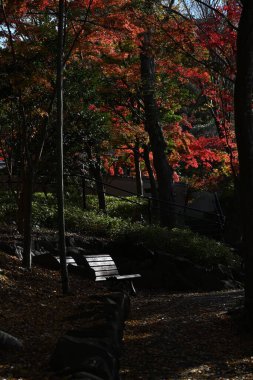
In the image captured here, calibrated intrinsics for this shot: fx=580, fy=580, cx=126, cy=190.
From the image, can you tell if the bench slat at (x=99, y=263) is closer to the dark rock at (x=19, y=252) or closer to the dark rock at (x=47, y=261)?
the dark rock at (x=47, y=261)

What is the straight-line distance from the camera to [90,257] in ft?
38.4

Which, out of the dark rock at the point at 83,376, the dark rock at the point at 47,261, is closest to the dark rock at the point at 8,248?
the dark rock at the point at 47,261

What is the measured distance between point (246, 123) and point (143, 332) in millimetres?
3174

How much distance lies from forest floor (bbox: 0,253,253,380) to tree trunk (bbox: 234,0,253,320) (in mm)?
887

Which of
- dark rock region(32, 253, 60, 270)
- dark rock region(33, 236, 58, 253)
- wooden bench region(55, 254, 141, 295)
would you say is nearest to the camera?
wooden bench region(55, 254, 141, 295)

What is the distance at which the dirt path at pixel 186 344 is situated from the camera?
6164mm

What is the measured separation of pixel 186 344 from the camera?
739cm

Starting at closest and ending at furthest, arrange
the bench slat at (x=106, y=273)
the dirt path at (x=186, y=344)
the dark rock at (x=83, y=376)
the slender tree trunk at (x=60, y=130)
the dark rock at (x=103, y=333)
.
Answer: the dark rock at (x=83, y=376) → the dark rock at (x=103, y=333) → the dirt path at (x=186, y=344) → the slender tree trunk at (x=60, y=130) → the bench slat at (x=106, y=273)

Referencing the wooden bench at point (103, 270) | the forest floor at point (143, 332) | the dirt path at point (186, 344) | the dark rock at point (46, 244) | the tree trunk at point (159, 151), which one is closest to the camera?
the forest floor at point (143, 332)

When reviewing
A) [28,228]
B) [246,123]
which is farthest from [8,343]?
[28,228]

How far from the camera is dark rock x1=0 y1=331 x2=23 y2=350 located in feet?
18.7

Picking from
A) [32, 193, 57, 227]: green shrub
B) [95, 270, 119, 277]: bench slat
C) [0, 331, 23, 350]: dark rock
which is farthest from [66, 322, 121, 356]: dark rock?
[32, 193, 57, 227]: green shrub

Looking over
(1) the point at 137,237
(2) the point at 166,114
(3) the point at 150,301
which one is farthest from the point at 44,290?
(2) the point at 166,114

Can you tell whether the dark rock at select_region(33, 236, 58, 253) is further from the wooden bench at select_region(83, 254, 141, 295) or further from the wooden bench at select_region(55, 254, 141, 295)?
the wooden bench at select_region(83, 254, 141, 295)
